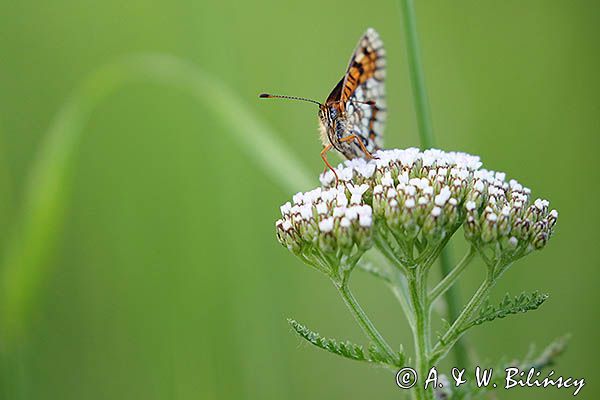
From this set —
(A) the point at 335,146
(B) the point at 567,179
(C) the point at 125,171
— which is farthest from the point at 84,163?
(B) the point at 567,179

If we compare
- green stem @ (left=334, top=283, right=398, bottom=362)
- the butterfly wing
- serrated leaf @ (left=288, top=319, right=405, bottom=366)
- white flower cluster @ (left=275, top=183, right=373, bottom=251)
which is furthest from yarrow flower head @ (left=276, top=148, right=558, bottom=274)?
the butterfly wing

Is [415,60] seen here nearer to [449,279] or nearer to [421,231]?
[421,231]

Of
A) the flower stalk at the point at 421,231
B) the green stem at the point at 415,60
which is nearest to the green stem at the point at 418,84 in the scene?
the green stem at the point at 415,60

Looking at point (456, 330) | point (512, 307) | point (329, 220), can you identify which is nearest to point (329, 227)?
point (329, 220)

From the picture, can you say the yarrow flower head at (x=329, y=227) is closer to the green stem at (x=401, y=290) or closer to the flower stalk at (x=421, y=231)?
the flower stalk at (x=421, y=231)

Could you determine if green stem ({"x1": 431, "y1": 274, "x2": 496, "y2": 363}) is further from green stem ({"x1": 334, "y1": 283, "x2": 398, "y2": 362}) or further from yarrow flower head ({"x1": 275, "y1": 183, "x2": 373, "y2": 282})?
yarrow flower head ({"x1": 275, "y1": 183, "x2": 373, "y2": 282})
